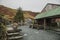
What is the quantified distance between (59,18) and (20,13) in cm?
4156

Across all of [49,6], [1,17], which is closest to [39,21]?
[49,6]

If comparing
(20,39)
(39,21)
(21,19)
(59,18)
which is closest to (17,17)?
(21,19)

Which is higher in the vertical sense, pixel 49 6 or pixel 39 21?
pixel 49 6

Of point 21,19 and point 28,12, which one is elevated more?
point 28,12

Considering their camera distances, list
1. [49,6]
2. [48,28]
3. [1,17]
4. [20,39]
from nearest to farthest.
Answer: [1,17], [20,39], [48,28], [49,6]

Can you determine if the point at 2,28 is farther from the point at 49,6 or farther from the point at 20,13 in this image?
the point at 20,13

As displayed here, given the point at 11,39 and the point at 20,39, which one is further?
the point at 20,39

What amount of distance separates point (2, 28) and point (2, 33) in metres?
0.38

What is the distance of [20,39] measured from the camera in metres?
13.7

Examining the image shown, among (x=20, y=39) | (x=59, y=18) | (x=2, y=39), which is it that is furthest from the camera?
(x=59, y=18)

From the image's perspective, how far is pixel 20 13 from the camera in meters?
59.9

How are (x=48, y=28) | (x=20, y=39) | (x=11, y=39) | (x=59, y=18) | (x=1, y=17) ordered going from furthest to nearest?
1. (x=48, y=28)
2. (x=59, y=18)
3. (x=20, y=39)
4. (x=11, y=39)
5. (x=1, y=17)

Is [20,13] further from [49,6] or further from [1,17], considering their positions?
[1,17]

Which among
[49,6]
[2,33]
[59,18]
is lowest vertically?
[2,33]
